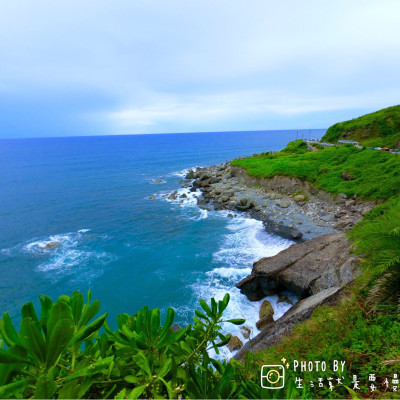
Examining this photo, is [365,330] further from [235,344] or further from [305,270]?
[305,270]

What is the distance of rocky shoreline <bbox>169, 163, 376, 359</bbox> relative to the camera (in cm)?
995

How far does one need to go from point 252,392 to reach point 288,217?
25171 millimetres

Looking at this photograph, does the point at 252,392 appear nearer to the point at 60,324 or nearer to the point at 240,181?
the point at 60,324

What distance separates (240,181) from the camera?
39562 millimetres

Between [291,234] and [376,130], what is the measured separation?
1711 inches

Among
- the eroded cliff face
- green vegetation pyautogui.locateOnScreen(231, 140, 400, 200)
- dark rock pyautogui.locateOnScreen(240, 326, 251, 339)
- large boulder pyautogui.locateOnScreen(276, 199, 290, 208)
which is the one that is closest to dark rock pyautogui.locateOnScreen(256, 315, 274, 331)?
dark rock pyautogui.locateOnScreen(240, 326, 251, 339)

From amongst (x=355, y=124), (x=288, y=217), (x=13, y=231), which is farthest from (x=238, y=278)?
(x=355, y=124)

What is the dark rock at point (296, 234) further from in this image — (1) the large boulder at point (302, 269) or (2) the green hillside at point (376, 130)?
(2) the green hillside at point (376, 130)

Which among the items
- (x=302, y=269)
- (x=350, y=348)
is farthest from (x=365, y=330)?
(x=302, y=269)

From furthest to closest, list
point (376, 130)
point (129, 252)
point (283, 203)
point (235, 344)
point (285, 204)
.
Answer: point (376, 130)
point (283, 203)
point (285, 204)
point (129, 252)
point (235, 344)

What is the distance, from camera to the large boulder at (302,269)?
12.2 meters

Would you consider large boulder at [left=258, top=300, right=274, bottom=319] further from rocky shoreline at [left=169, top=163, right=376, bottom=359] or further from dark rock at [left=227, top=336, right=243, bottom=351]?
dark rock at [left=227, top=336, right=243, bottom=351]

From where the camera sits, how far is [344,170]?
3067 cm

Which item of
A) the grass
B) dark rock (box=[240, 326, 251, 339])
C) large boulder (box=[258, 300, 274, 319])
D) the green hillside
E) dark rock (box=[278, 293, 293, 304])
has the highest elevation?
the green hillside
